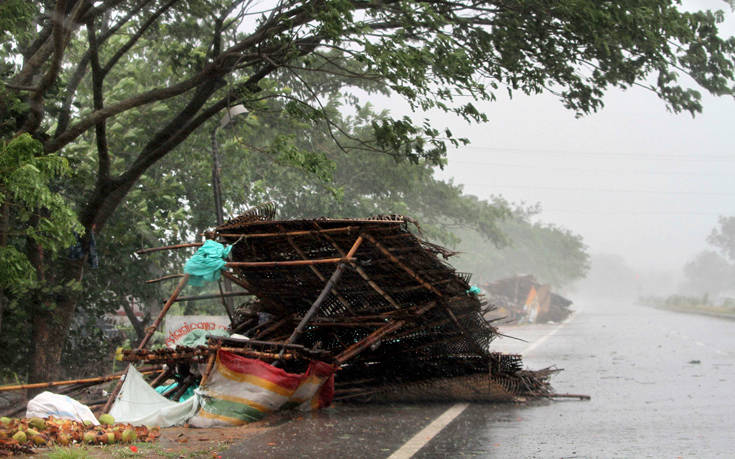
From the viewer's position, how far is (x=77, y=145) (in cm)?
1249

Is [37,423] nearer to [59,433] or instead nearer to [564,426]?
[59,433]

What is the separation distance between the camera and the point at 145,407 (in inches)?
276

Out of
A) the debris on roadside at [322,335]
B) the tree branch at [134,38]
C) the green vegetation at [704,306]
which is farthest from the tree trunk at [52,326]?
the green vegetation at [704,306]

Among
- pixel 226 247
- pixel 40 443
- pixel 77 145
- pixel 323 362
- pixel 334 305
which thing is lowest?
pixel 40 443

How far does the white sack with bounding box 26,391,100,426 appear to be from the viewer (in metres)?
6.24

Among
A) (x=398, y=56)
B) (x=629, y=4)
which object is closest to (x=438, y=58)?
(x=398, y=56)

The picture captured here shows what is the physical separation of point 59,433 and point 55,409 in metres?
0.85

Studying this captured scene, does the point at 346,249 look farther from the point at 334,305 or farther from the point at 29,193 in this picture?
the point at 29,193

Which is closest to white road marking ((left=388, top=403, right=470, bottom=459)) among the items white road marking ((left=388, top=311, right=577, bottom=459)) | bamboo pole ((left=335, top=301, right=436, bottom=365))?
white road marking ((left=388, top=311, right=577, bottom=459))

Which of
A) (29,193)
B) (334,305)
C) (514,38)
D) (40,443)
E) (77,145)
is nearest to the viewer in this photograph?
(40,443)

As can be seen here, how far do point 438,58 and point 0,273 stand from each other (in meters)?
5.42

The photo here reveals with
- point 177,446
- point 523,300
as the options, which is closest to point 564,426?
point 177,446

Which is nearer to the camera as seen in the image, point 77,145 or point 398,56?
point 398,56

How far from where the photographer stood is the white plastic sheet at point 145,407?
6.81 metres
